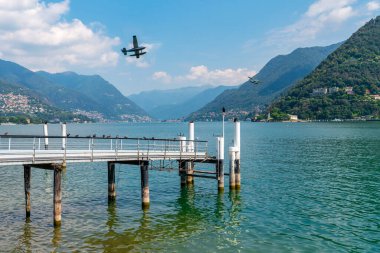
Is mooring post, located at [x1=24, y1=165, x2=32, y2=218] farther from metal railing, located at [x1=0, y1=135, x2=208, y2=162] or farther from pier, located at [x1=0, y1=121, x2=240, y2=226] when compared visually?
metal railing, located at [x1=0, y1=135, x2=208, y2=162]

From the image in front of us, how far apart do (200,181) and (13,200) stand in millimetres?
19893

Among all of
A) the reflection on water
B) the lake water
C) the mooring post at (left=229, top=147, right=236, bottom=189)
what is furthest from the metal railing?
the reflection on water

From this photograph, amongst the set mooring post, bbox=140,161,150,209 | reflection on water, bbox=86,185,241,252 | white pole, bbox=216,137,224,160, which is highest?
white pole, bbox=216,137,224,160

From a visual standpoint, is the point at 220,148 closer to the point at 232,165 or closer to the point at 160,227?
the point at 232,165

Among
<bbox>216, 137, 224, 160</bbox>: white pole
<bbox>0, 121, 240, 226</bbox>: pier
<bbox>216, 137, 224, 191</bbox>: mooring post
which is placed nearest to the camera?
<bbox>0, 121, 240, 226</bbox>: pier

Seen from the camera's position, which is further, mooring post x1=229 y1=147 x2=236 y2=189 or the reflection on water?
mooring post x1=229 y1=147 x2=236 y2=189

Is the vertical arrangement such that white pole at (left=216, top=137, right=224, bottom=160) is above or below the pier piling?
above

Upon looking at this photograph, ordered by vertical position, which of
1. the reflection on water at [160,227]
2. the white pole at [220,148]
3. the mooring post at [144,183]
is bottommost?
the reflection on water at [160,227]

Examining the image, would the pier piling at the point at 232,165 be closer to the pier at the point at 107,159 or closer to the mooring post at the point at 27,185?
the pier at the point at 107,159

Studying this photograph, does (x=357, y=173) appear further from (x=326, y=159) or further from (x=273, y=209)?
(x=273, y=209)

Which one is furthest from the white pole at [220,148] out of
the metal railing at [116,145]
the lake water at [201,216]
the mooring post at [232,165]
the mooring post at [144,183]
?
the mooring post at [144,183]

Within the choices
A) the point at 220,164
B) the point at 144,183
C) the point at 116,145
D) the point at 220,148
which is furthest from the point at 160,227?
the point at 220,148

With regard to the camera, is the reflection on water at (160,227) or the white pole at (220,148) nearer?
the reflection on water at (160,227)

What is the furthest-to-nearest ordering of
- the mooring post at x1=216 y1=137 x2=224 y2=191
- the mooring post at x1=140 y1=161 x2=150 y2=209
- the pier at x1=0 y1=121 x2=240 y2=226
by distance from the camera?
the mooring post at x1=216 y1=137 x2=224 y2=191
the mooring post at x1=140 y1=161 x2=150 y2=209
the pier at x1=0 y1=121 x2=240 y2=226
